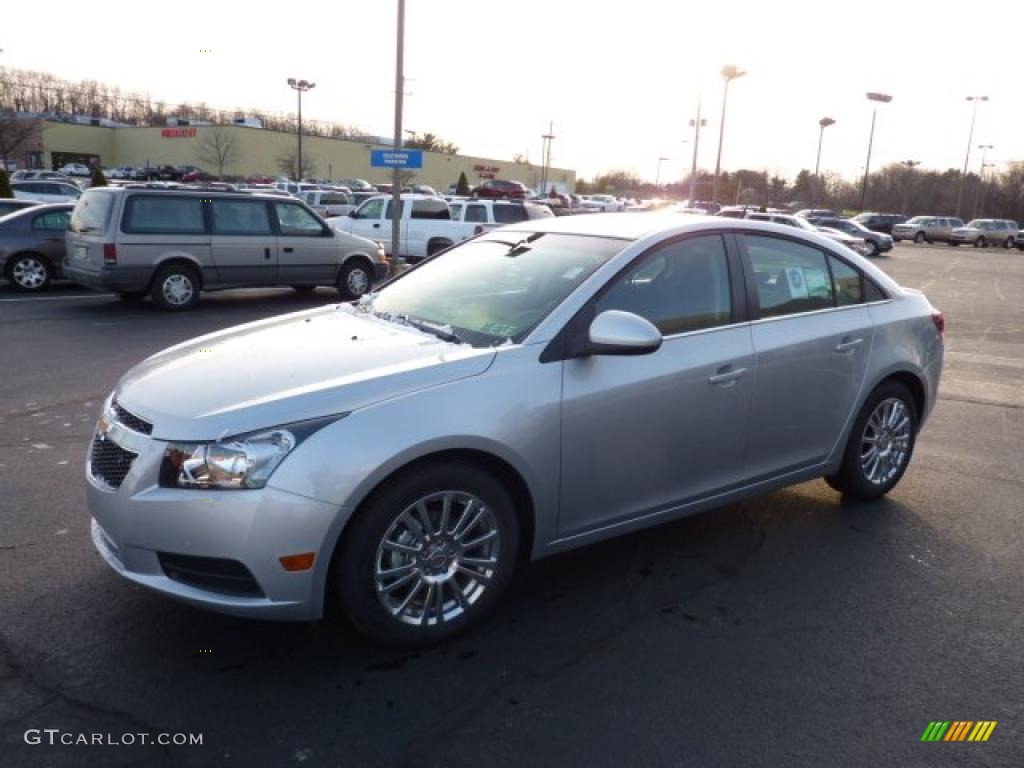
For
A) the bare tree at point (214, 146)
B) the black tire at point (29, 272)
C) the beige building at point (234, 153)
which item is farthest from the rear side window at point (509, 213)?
the bare tree at point (214, 146)

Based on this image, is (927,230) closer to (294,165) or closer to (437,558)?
(294,165)

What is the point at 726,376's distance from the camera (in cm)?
401

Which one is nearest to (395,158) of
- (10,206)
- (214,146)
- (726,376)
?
(10,206)

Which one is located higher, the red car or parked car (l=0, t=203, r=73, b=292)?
the red car

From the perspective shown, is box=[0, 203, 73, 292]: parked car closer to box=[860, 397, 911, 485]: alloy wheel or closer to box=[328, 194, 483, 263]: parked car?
box=[328, 194, 483, 263]: parked car

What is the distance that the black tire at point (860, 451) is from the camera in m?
4.84

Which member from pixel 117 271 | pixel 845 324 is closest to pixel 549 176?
pixel 117 271

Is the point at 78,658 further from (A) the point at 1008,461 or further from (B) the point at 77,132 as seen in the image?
(B) the point at 77,132

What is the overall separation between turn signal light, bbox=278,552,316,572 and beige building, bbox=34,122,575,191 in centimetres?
7549

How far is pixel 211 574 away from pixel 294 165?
7931cm

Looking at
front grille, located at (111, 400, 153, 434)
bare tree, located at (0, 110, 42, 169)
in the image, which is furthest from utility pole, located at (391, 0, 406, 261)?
bare tree, located at (0, 110, 42, 169)

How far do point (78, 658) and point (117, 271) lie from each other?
1008cm

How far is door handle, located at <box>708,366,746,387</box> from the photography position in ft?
13.0

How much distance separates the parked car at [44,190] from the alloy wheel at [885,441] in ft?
90.8
